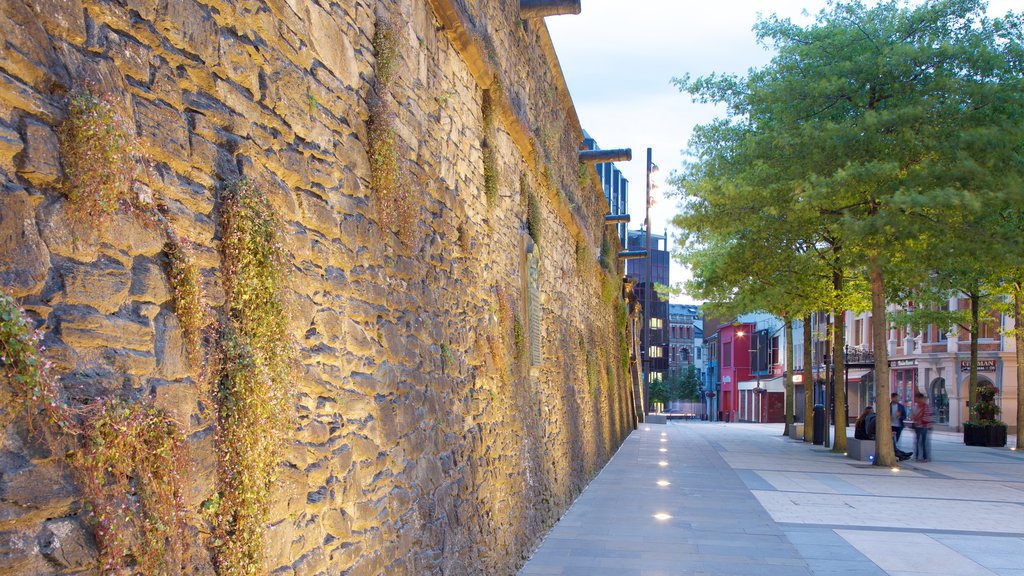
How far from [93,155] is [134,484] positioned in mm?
826

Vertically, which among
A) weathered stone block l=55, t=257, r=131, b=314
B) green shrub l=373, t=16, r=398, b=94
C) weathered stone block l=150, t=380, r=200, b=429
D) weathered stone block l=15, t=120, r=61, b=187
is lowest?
weathered stone block l=150, t=380, r=200, b=429

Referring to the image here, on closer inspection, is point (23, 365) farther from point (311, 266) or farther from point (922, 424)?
point (922, 424)

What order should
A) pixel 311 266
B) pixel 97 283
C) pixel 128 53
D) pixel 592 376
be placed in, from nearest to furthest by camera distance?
pixel 97 283
pixel 128 53
pixel 311 266
pixel 592 376

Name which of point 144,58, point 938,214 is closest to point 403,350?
point 144,58

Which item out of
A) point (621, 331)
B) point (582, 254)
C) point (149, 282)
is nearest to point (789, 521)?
point (582, 254)

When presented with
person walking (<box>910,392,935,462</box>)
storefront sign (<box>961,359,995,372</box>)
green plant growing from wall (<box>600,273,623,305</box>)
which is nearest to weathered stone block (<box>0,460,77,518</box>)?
green plant growing from wall (<box>600,273,623,305</box>)

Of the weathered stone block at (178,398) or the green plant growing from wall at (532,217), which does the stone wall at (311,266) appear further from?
the green plant growing from wall at (532,217)

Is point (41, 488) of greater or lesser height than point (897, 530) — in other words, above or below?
above

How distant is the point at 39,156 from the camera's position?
6.31 feet

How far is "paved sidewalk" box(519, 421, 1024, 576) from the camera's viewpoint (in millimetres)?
6961

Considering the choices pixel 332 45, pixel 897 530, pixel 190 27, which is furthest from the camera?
pixel 897 530

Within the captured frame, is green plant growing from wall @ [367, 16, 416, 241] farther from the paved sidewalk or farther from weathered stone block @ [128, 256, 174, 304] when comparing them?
the paved sidewalk

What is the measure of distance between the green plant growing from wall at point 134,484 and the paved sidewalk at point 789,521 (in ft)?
16.0

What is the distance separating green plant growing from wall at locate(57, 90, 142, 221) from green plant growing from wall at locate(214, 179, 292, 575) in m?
0.57
